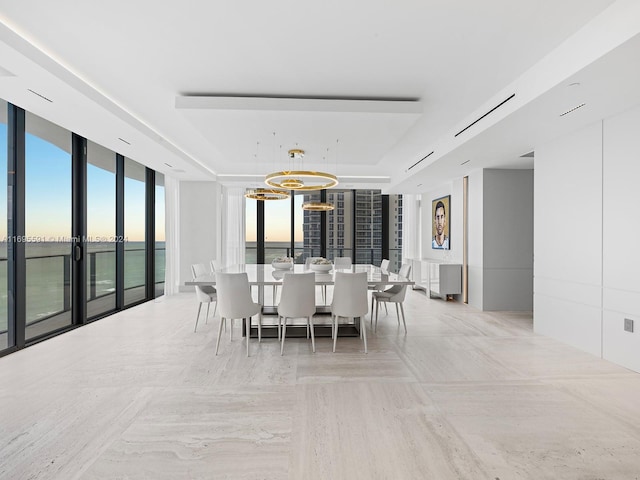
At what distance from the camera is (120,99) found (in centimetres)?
400

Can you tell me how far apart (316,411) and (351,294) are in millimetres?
1512

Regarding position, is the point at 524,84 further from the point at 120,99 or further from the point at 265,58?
the point at 120,99

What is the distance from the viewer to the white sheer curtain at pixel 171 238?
7.73 meters

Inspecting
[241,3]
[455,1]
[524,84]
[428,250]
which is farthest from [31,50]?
[428,250]

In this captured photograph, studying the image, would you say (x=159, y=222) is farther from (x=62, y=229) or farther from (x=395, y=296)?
(x=395, y=296)

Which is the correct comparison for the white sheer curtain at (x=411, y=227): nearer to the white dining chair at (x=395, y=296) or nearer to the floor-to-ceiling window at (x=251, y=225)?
the floor-to-ceiling window at (x=251, y=225)

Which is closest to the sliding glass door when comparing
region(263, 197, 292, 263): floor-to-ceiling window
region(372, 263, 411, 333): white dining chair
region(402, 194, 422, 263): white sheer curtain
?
region(372, 263, 411, 333): white dining chair

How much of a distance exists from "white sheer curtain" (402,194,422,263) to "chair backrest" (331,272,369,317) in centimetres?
592

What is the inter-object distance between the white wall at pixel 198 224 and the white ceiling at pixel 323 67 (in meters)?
3.23

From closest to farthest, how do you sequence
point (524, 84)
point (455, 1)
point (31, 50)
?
point (455, 1), point (31, 50), point (524, 84)

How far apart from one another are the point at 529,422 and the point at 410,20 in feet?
9.91

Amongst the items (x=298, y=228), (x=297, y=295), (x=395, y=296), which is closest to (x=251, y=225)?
(x=298, y=228)

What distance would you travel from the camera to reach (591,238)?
151 inches

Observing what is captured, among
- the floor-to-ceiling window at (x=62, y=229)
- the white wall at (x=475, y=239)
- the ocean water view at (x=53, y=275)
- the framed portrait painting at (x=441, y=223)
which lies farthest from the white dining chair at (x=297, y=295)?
the framed portrait painting at (x=441, y=223)
